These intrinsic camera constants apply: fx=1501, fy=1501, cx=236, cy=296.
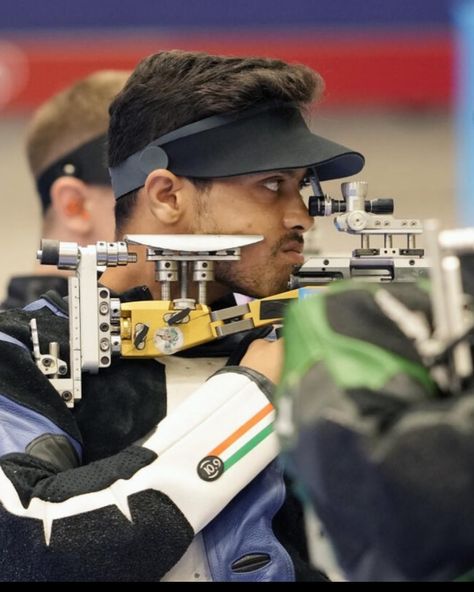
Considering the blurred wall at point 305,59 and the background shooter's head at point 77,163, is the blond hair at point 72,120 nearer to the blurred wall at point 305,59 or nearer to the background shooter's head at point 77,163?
the background shooter's head at point 77,163

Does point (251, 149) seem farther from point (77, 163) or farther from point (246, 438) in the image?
point (77, 163)

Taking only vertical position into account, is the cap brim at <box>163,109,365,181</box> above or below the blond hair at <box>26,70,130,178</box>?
below

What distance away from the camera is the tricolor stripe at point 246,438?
1.99 metres

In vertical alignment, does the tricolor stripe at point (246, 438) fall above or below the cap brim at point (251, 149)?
below

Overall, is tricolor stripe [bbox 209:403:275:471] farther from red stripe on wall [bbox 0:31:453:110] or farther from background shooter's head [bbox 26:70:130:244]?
red stripe on wall [bbox 0:31:453:110]

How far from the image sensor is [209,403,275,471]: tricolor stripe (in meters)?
1.99

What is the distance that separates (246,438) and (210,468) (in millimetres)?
65

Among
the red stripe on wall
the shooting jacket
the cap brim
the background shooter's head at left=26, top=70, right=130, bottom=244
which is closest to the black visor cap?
the cap brim

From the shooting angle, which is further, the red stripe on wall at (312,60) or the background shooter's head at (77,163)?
the red stripe on wall at (312,60)

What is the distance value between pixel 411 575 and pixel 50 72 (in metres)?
4.18

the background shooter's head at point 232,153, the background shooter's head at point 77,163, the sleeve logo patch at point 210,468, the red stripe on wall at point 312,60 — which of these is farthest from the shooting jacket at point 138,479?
the red stripe on wall at point 312,60

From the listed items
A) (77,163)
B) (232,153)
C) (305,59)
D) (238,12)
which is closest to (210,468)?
(232,153)

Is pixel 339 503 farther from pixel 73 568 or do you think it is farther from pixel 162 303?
pixel 162 303

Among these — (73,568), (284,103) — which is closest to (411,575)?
(73,568)
